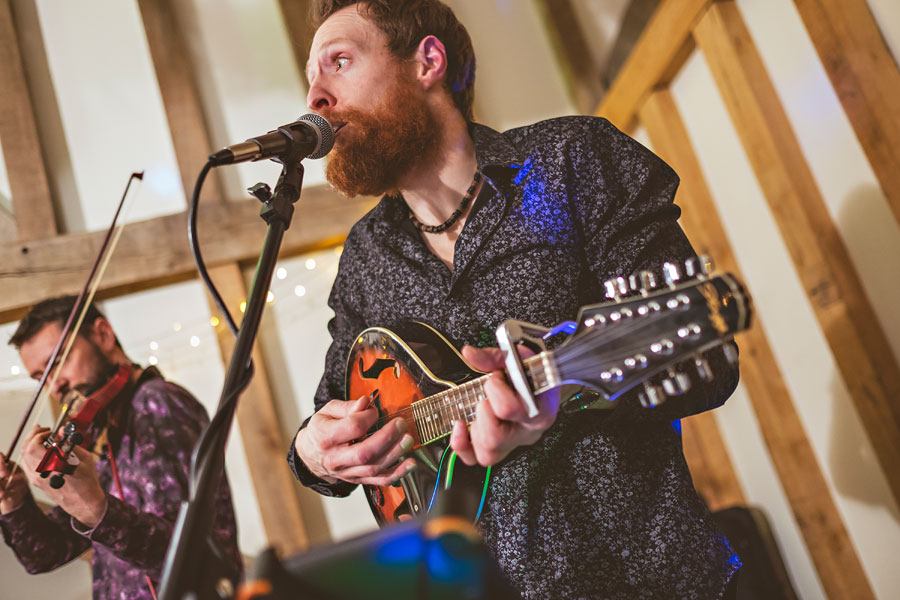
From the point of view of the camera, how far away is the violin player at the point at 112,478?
2.03 metres

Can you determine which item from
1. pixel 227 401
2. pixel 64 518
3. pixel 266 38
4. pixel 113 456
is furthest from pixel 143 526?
pixel 266 38

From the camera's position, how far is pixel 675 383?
Answer: 1.00 metres

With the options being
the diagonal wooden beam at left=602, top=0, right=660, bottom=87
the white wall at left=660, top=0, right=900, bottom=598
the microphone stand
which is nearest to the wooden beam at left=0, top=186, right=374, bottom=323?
the diagonal wooden beam at left=602, top=0, right=660, bottom=87

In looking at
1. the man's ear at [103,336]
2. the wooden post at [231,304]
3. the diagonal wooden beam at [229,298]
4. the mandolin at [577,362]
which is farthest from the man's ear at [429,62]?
the wooden post at [231,304]

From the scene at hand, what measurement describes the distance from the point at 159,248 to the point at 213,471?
3.04m

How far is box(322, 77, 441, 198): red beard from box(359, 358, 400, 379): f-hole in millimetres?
408

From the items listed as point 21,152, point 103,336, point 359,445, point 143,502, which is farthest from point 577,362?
point 21,152

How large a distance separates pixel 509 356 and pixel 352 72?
2.90 ft

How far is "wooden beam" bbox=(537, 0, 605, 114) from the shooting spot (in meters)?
3.83

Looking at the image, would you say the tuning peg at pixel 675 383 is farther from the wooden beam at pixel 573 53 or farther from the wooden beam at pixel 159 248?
the wooden beam at pixel 573 53

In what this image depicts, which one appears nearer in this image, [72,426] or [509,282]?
[509,282]

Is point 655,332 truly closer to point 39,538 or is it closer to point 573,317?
point 573,317

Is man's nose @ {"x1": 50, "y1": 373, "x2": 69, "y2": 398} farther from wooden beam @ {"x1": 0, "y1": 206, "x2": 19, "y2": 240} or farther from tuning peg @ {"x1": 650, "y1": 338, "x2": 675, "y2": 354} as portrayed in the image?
tuning peg @ {"x1": 650, "y1": 338, "x2": 675, "y2": 354}

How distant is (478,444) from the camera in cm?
110
